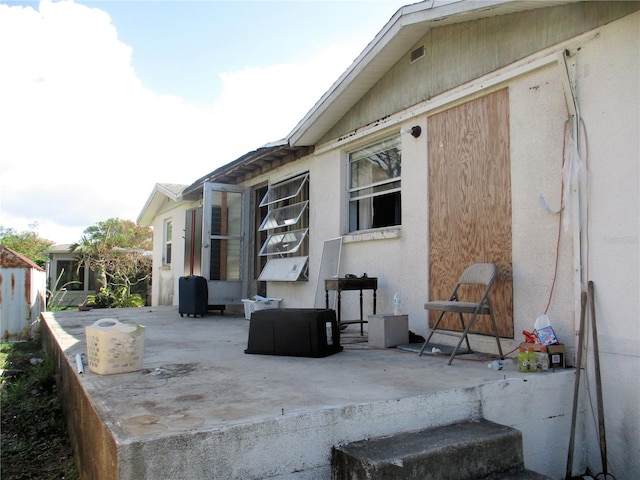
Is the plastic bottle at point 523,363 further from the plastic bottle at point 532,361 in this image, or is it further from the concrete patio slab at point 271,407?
the concrete patio slab at point 271,407

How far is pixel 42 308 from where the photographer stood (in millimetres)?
10047

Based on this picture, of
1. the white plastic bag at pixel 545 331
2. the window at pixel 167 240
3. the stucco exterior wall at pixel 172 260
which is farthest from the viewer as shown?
the window at pixel 167 240

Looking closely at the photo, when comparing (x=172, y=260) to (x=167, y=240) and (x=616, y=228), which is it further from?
(x=616, y=228)

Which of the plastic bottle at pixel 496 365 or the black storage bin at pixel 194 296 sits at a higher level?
the black storage bin at pixel 194 296

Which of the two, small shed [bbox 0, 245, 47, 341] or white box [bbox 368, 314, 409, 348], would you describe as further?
small shed [bbox 0, 245, 47, 341]

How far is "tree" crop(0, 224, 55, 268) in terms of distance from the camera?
81.9 ft

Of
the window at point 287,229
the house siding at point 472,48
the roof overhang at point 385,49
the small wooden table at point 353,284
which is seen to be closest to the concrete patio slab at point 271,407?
the small wooden table at point 353,284

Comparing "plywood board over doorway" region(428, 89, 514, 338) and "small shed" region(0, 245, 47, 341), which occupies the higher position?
"plywood board over doorway" region(428, 89, 514, 338)

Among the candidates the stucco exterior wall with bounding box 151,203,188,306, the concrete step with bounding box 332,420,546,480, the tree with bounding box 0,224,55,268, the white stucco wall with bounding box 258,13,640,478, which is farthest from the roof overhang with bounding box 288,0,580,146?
the tree with bounding box 0,224,55,268

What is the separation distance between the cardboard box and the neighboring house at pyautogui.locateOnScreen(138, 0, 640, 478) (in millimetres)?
93

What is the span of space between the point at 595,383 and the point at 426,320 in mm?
1865

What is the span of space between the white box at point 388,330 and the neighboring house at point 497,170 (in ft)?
1.11

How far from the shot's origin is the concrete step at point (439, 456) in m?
2.23

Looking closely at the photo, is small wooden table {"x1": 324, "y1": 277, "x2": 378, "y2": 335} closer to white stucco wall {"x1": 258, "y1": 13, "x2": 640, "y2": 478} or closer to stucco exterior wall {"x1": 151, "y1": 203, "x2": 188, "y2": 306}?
white stucco wall {"x1": 258, "y1": 13, "x2": 640, "y2": 478}
